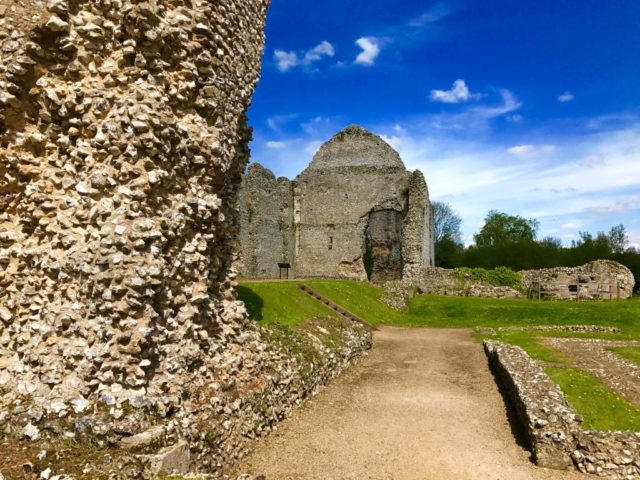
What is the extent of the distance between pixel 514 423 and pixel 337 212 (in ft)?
97.7

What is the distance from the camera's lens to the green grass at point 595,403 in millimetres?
7648


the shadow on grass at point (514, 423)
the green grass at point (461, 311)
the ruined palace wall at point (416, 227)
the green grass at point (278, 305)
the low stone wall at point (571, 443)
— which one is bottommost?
the shadow on grass at point (514, 423)

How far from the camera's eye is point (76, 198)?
5.45 meters

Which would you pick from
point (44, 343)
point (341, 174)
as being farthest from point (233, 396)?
point (341, 174)

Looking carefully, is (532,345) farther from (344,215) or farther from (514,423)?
(344,215)

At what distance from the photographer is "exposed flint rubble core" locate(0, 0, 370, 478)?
486 centimetres

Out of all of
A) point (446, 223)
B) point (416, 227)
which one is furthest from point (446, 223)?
point (416, 227)

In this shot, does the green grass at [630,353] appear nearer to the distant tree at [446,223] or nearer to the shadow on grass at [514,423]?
the shadow on grass at [514,423]

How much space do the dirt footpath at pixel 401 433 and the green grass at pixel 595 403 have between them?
1318mm

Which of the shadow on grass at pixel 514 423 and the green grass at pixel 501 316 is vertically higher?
the green grass at pixel 501 316

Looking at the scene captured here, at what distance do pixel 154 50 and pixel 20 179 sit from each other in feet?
7.71

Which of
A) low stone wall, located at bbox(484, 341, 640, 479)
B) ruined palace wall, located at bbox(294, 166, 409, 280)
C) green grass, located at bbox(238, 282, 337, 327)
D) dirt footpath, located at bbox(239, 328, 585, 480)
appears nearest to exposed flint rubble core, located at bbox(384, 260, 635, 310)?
ruined palace wall, located at bbox(294, 166, 409, 280)

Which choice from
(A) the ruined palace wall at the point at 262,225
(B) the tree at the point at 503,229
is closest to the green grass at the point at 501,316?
(A) the ruined palace wall at the point at 262,225

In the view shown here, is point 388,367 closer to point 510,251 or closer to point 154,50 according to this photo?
point 154,50
